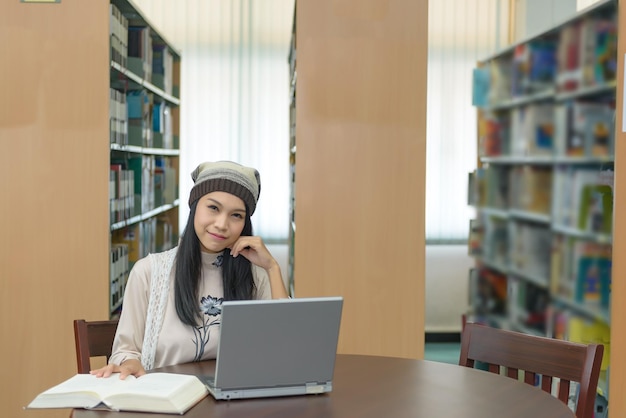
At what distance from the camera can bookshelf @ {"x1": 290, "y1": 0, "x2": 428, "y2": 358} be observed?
11.8 feet

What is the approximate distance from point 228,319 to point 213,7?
4.93 m

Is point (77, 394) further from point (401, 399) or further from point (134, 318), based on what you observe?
point (401, 399)

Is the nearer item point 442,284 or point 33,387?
point 33,387

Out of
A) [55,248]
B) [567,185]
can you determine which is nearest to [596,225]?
[567,185]

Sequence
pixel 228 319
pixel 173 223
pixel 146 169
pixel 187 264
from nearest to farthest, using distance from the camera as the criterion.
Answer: pixel 228 319 < pixel 187 264 < pixel 146 169 < pixel 173 223

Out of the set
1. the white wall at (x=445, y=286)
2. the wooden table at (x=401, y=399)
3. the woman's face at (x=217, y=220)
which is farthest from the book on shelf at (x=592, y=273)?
the white wall at (x=445, y=286)

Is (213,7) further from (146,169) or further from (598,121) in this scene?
(598,121)

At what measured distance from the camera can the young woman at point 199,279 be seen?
212 cm

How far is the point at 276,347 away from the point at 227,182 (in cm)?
66

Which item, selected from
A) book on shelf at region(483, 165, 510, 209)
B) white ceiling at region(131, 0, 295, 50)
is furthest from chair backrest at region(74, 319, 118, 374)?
white ceiling at region(131, 0, 295, 50)

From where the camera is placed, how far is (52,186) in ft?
11.6

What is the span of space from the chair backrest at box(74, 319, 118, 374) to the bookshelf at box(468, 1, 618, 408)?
2123mm

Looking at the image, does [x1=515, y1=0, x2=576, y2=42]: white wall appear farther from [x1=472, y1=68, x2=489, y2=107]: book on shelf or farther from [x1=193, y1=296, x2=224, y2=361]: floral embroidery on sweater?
[x1=193, y1=296, x2=224, y2=361]: floral embroidery on sweater

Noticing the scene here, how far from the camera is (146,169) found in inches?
191
